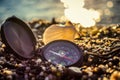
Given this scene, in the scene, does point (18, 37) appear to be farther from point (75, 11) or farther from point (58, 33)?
point (75, 11)

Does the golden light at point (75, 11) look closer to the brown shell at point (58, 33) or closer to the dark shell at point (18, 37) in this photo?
the brown shell at point (58, 33)

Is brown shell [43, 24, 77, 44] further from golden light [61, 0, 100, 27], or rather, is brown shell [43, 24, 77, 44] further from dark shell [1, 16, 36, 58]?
golden light [61, 0, 100, 27]

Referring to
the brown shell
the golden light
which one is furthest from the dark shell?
the golden light

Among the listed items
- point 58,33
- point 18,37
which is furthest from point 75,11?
point 18,37

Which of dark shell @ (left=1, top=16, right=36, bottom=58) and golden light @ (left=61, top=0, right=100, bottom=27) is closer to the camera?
dark shell @ (left=1, top=16, right=36, bottom=58)

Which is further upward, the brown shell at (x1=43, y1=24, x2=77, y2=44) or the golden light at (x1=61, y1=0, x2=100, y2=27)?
the golden light at (x1=61, y1=0, x2=100, y2=27)

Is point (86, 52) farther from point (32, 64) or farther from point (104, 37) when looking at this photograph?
point (104, 37)

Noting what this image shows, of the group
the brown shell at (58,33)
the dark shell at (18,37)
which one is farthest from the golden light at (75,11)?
the dark shell at (18,37)

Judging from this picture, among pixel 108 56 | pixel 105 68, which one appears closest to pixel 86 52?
pixel 108 56
